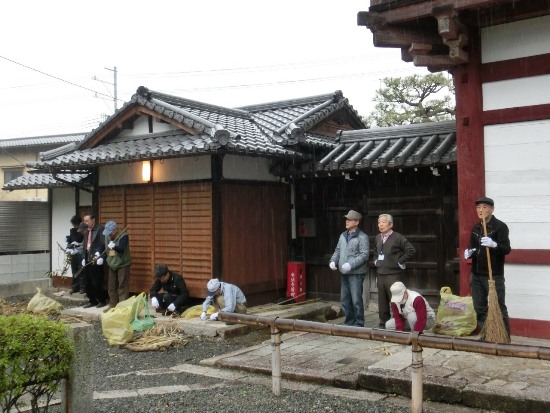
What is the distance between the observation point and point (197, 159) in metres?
11.4

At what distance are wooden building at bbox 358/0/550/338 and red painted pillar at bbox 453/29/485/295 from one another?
0.01 m

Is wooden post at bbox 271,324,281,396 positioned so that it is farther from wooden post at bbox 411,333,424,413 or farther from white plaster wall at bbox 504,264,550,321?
white plaster wall at bbox 504,264,550,321

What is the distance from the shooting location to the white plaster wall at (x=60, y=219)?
16.0 meters

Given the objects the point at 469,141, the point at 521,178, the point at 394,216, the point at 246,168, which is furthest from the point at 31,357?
the point at 394,216

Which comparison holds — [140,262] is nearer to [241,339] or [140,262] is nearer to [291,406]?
[241,339]

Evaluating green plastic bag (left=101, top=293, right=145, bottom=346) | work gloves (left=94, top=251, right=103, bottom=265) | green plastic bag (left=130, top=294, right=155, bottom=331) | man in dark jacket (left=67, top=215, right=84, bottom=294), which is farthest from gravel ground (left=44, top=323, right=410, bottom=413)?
man in dark jacket (left=67, top=215, right=84, bottom=294)

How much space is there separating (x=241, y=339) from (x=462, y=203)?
4.40 meters

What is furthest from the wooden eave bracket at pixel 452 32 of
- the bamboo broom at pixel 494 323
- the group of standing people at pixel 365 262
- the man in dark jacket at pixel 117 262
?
the man in dark jacket at pixel 117 262

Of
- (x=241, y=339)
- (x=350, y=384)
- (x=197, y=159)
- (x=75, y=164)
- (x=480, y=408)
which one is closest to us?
(x=480, y=408)

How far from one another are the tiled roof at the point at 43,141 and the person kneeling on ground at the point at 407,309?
2195 cm

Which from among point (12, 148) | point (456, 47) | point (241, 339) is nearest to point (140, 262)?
point (241, 339)

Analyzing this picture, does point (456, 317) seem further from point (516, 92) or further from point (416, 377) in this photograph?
point (516, 92)

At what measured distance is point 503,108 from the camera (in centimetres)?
800

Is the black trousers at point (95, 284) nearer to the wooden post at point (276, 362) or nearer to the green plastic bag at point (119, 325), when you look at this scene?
the green plastic bag at point (119, 325)
